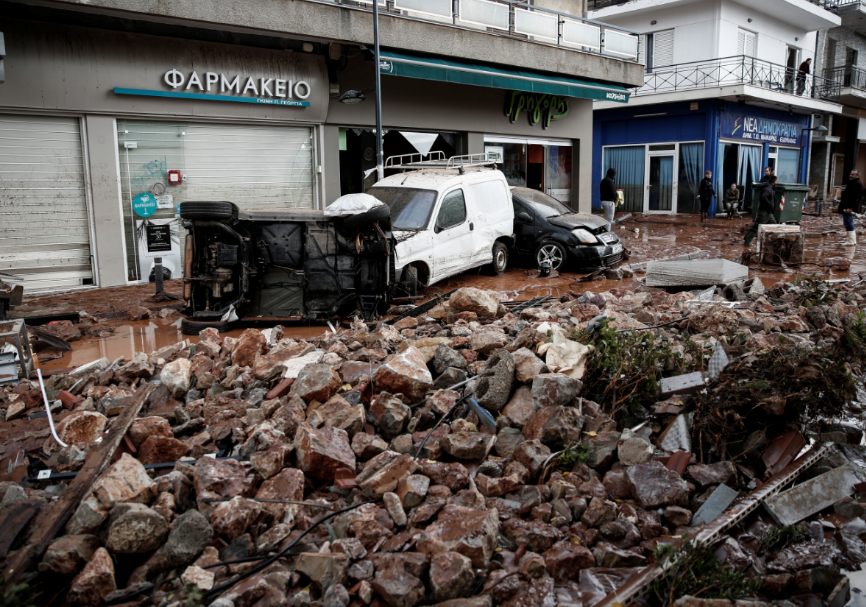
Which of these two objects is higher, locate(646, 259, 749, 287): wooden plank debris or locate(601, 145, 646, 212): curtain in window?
locate(601, 145, 646, 212): curtain in window

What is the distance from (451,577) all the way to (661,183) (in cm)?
2719

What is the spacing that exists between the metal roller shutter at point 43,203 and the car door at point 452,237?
6252 millimetres

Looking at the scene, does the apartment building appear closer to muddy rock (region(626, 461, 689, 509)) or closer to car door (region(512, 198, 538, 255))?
car door (region(512, 198, 538, 255))

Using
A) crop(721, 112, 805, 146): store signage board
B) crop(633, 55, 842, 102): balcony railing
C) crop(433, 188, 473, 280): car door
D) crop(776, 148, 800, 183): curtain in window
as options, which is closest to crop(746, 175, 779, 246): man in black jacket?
crop(433, 188, 473, 280): car door

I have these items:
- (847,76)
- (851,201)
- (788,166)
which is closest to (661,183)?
(788,166)

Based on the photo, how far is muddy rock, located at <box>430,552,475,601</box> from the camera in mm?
2795

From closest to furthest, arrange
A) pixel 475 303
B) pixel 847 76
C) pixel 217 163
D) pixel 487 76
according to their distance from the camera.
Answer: pixel 475 303 → pixel 217 163 → pixel 487 76 → pixel 847 76

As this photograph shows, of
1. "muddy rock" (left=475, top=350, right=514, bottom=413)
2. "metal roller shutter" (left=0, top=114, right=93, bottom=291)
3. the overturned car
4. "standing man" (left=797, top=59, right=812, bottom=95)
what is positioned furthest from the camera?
"standing man" (left=797, top=59, right=812, bottom=95)

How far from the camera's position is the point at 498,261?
12203 mm

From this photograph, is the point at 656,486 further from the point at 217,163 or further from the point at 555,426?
the point at 217,163

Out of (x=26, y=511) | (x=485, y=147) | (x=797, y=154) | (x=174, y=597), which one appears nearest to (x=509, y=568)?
(x=174, y=597)

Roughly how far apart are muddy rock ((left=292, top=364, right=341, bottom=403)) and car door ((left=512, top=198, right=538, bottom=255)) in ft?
28.3

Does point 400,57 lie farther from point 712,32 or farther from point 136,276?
point 712,32

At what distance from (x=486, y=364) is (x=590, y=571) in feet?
7.05
